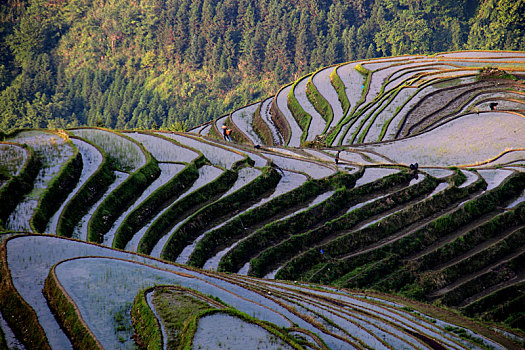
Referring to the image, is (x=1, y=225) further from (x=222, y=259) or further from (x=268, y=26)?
(x=268, y=26)

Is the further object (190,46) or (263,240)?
(190,46)

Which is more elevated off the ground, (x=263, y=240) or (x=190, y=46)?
(x=190, y=46)

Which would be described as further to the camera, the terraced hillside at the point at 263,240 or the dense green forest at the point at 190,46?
the dense green forest at the point at 190,46

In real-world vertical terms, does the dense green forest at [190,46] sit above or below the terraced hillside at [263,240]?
above

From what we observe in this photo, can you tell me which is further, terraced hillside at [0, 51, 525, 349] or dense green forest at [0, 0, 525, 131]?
dense green forest at [0, 0, 525, 131]

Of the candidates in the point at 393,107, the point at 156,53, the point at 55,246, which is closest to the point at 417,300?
the point at 55,246
